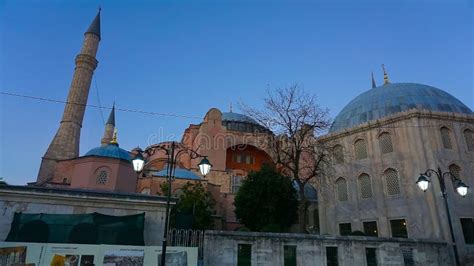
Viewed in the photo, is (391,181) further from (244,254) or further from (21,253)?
(21,253)

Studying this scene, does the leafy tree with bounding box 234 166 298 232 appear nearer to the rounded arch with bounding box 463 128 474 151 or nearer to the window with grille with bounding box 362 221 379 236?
the window with grille with bounding box 362 221 379 236

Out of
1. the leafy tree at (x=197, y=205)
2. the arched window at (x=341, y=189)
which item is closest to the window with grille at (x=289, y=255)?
the leafy tree at (x=197, y=205)

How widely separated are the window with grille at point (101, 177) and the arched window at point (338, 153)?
15978 millimetres

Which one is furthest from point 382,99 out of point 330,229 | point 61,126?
point 61,126

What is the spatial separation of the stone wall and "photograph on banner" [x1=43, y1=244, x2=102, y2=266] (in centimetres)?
189

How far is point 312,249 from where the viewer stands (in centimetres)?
1211

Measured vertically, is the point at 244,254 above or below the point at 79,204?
below

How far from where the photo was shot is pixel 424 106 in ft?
68.7

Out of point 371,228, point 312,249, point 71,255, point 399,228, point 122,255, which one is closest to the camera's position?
point 71,255

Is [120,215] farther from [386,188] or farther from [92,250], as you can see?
[386,188]

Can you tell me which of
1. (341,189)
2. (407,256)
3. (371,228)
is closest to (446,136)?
(341,189)

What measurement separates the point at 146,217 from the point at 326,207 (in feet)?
49.6

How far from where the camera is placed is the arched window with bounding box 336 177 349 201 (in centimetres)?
2134

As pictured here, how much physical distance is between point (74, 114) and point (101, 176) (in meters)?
10.9
